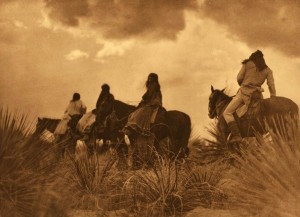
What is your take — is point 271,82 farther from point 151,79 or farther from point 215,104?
point 151,79

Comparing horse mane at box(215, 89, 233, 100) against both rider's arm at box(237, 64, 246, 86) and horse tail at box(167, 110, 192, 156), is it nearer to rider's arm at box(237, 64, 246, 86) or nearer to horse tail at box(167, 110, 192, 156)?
rider's arm at box(237, 64, 246, 86)

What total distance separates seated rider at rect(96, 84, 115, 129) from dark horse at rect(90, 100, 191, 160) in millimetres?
110

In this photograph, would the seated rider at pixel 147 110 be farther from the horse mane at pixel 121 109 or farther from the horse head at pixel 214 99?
the horse mane at pixel 121 109

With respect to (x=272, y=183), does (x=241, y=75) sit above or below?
above

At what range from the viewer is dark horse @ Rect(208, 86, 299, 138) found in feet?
32.6

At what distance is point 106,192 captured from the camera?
24.8ft

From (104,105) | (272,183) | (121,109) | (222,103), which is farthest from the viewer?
(121,109)

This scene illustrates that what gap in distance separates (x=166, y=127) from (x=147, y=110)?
652 millimetres

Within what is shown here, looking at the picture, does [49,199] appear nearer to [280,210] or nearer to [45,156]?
[45,156]

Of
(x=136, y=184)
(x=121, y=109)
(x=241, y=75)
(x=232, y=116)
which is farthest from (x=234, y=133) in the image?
(x=136, y=184)

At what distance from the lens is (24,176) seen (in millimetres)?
5469

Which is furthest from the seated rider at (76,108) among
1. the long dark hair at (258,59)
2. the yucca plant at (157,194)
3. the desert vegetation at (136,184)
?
the yucca plant at (157,194)

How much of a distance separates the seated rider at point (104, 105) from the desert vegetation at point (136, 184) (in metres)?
3.61

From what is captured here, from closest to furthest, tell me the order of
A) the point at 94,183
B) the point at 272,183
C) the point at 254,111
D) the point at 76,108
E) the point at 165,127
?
1. the point at 272,183
2. the point at 94,183
3. the point at 254,111
4. the point at 165,127
5. the point at 76,108
